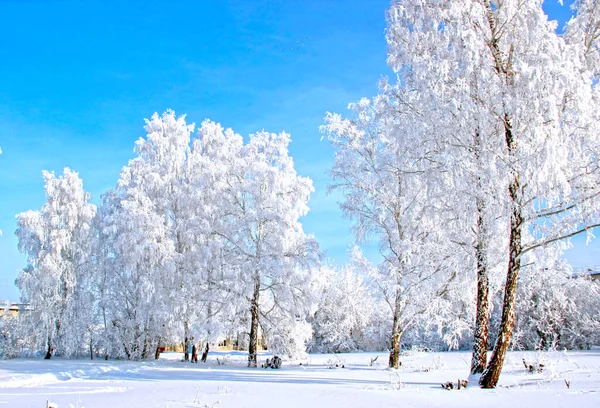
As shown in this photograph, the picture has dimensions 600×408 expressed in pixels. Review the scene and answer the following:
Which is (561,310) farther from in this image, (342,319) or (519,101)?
(519,101)

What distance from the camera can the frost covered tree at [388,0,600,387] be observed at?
31.7 ft

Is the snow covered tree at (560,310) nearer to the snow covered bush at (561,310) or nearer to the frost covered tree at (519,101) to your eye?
the snow covered bush at (561,310)

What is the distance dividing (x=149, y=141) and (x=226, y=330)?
12399 mm

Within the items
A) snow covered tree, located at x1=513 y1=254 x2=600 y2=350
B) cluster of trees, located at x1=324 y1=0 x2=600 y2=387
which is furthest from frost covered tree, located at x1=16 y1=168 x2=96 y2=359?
snow covered tree, located at x1=513 y1=254 x2=600 y2=350

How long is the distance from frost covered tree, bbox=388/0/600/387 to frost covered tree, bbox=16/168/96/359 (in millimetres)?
24602

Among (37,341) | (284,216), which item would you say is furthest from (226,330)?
(37,341)

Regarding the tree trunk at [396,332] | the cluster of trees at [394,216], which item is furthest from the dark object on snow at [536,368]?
the tree trunk at [396,332]

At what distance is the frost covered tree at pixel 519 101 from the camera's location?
9656 millimetres

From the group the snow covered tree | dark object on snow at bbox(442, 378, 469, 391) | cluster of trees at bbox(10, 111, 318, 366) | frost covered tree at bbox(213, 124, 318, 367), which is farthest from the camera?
the snow covered tree

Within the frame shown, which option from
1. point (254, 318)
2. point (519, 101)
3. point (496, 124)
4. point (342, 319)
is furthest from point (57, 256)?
point (519, 101)

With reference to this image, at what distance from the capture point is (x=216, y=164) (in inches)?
946

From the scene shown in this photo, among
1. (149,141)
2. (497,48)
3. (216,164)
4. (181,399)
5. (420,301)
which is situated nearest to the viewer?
(181,399)

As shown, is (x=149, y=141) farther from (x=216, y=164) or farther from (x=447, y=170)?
(x=447, y=170)

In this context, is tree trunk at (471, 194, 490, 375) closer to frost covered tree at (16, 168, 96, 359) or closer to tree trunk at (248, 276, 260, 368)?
tree trunk at (248, 276, 260, 368)
